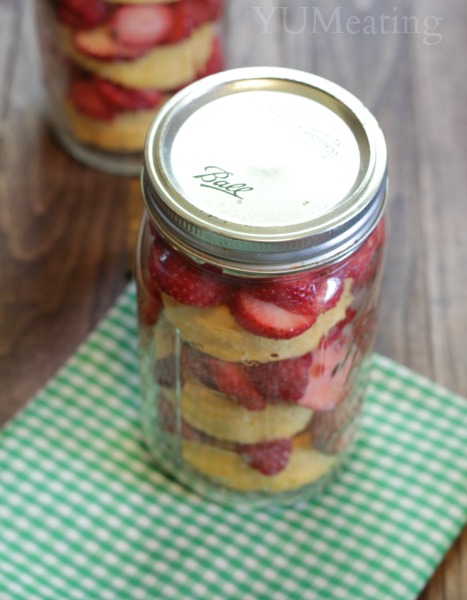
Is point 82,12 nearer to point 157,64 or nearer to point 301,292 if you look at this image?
point 157,64

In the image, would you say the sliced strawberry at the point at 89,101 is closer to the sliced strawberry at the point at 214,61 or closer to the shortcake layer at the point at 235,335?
the sliced strawberry at the point at 214,61

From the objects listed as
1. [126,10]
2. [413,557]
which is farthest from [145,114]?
[413,557]

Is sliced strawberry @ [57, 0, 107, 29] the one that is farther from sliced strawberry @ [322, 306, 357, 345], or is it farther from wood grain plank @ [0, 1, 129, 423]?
sliced strawberry @ [322, 306, 357, 345]

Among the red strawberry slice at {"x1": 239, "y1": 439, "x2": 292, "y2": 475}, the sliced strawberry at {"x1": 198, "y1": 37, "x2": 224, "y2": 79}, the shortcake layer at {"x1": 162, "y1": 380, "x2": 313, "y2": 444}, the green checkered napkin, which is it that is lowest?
the green checkered napkin

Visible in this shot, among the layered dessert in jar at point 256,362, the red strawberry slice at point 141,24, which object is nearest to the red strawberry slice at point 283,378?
the layered dessert in jar at point 256,362

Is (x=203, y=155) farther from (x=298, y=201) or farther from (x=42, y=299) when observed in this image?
(x=42, y=299)

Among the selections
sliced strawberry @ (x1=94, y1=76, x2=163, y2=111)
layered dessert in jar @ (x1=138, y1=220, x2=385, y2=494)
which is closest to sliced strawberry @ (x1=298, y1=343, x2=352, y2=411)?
layered dessert in jar @ (x1=138, y1=220, x2=385, y2=494)

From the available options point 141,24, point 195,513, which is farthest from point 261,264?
point 141,24
